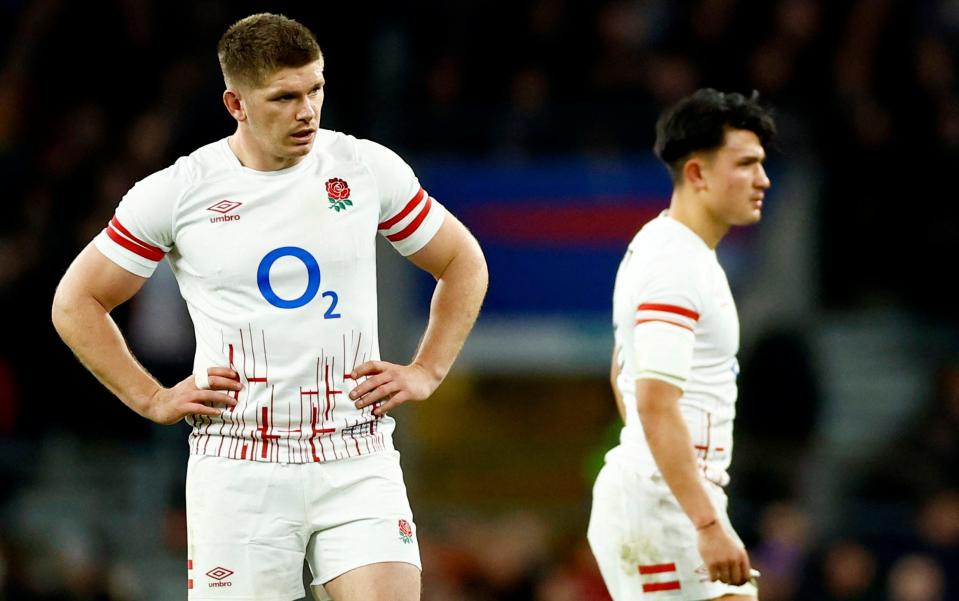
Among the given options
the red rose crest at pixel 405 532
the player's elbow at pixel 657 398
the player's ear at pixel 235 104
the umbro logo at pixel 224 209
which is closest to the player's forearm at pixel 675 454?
the player's elbow at pixel 657 398

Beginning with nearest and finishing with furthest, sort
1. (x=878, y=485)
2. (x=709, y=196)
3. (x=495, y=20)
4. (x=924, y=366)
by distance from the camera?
(x=709, y=196) < (x=878, y=485) < (x=924, y=366) < (x=495, y=20)

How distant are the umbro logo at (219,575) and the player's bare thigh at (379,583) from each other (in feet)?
1.03

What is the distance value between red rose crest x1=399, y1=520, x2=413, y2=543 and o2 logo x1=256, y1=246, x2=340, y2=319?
744 mm

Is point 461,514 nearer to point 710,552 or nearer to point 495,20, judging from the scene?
point 495,20

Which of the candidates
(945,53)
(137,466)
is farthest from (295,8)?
(945,53)

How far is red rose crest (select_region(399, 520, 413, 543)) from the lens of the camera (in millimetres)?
4867

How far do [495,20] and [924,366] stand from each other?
4386mm

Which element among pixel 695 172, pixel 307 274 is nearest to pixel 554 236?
pixel 695 172

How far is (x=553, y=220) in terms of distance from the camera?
12.2 meters

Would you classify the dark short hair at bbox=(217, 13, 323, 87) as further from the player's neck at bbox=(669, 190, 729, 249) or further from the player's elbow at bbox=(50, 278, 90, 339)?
the player's neck at bbox=(669, 190, 729, 249)

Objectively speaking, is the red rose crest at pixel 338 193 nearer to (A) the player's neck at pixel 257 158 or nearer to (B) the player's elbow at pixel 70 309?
(A) the player's neck at pixel 257 158

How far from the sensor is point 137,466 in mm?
→ 11914

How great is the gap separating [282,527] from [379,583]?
0.35 m

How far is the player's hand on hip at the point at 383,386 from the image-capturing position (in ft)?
16.2
